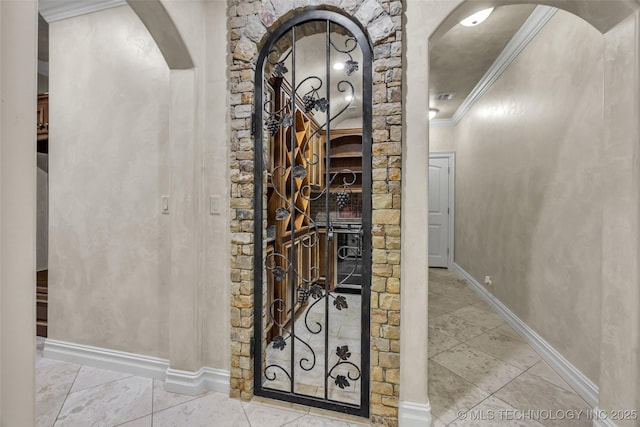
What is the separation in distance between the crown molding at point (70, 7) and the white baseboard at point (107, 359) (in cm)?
245

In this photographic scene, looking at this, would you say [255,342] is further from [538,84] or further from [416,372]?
[538,84]

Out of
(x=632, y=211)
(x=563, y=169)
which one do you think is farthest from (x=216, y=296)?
(x=563, y=169)

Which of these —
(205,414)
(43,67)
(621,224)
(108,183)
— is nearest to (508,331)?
(621,224)

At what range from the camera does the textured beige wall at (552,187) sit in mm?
1711

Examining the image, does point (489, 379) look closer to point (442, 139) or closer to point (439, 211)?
point (439, 211)

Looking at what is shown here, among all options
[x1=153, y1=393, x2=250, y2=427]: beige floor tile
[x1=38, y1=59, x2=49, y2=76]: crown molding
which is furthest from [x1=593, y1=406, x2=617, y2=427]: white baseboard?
[x1=38, y1=59, x2=49, y2=76]: crown molding

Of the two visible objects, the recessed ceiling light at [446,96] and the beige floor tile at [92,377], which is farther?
the recessed ceiling light at [446,96]

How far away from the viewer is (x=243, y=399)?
165 cm

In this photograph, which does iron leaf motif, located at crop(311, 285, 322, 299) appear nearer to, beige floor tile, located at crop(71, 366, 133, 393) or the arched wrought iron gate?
the arched wrought iron gate

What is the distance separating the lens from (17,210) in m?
0.75

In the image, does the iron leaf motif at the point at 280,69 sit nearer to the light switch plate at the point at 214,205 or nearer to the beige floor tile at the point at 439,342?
the light switch plate at the point at 214,205

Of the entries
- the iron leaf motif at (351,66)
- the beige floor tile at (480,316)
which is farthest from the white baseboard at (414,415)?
the iron leaf motif at (351,66)

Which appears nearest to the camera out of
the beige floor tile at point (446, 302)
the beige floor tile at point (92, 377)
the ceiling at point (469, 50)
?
the beige floor tile at point (92, 377)

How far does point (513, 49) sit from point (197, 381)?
12.6 feet
